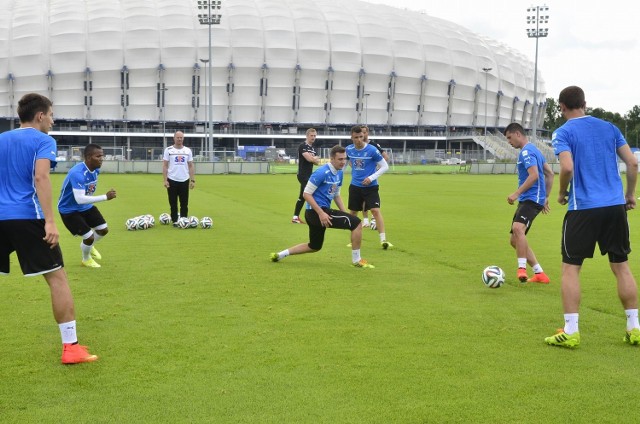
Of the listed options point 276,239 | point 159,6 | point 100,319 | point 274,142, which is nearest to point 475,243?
point 276,239

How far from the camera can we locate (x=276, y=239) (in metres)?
14.1

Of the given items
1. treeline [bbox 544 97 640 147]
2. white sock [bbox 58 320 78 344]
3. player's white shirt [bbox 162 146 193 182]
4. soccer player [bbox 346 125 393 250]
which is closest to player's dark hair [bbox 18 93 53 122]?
white sock [bbox 58 320 78 344]

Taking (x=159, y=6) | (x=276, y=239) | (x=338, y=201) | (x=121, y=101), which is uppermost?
(x=159, y=6)

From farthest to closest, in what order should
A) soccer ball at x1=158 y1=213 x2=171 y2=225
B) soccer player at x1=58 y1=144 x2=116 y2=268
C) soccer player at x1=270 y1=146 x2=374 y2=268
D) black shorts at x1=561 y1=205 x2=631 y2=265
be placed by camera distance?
1. soccer ball at x1=158 y1=213 x2=171 y2=225
2. soccer player at x1=270 y1=146 x2=374 y2=268
3. soccer player at x1=58 y1=144 x2=116 y2=268
4. black shorts at x1=561 y1=205 x2=631 y2=265

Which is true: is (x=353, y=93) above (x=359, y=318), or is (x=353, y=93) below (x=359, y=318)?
above

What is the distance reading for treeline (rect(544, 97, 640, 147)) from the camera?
134250 millimetres

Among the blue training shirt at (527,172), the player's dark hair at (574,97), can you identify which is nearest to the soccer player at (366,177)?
the blue training shirt at (527,172)

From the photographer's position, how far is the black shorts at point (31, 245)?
5465 mm

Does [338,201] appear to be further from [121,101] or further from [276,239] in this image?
[121,101]

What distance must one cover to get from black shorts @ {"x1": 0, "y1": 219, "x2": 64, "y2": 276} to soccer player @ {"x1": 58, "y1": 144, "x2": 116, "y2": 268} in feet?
13.5

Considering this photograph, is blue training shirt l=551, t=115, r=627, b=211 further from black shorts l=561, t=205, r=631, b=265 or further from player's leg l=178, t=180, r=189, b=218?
player's leg l=178, t=180, r=189, b=218

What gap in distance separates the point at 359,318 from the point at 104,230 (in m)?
5.35

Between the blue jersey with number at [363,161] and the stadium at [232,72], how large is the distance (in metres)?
82.1

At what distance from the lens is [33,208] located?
18.2ft
